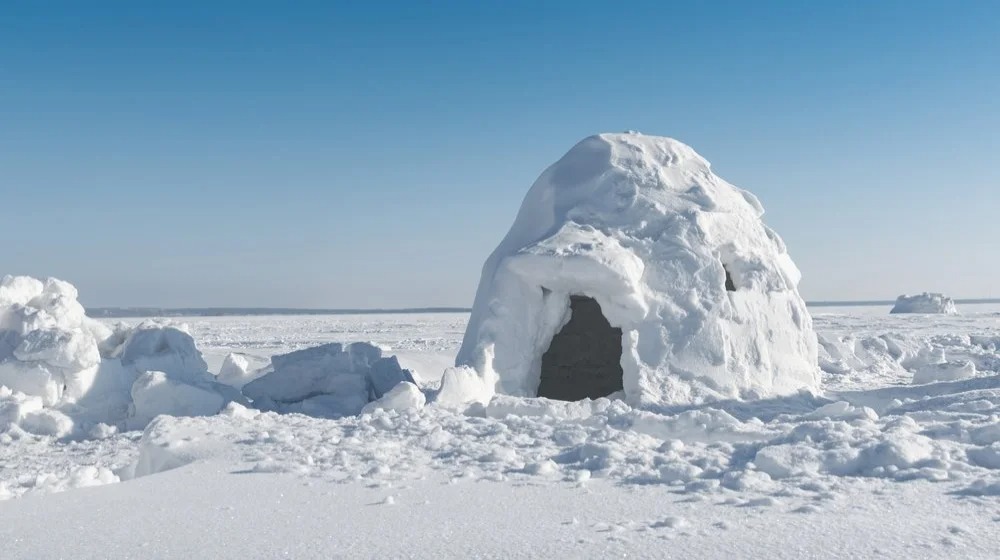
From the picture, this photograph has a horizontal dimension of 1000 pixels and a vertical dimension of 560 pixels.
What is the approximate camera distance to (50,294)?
12.5 meters

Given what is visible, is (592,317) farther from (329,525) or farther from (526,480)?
(329,525)

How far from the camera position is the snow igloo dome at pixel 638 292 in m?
10.3

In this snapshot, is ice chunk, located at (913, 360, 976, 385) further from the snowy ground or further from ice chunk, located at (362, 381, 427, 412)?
ice chunk, located at (362, 381, 427, 412)

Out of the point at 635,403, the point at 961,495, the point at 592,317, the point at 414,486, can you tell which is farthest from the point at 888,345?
the point at 414,486

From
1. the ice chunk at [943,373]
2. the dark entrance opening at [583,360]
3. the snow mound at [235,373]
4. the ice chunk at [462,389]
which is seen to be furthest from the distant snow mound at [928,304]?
the ice chunk at [462,389]

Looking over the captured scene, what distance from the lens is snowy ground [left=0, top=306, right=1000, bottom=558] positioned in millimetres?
4121

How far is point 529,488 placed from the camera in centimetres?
534

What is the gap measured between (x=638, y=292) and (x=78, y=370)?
773cm

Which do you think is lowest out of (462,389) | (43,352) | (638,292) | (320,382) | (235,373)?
(235,373)

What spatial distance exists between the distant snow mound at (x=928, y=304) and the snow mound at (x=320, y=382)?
169 ft

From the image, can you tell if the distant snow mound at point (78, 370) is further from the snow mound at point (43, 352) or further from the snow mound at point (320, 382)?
the snow mound at point (320, 382)

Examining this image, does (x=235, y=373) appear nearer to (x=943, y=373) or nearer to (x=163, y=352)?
(x=163, y=352)

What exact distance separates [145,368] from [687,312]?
780 centimetres

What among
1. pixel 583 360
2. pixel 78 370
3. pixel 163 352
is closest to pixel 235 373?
pixel 163 352
